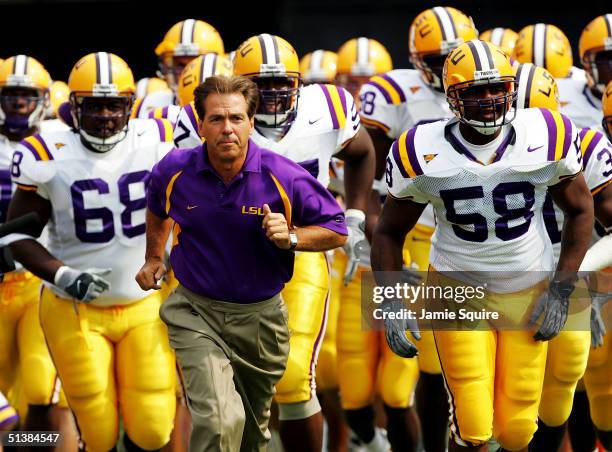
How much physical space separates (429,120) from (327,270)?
0.94m

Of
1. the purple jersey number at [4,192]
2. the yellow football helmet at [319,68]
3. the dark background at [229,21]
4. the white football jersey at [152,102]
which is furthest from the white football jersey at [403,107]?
the dark background at [229,21]

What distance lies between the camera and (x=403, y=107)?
638 cm

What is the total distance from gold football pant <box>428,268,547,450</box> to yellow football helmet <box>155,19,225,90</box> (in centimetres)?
339

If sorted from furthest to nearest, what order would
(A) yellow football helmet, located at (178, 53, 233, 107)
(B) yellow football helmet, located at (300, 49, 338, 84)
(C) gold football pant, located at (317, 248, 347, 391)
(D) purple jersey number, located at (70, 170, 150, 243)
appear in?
(B) yellow football helmet, located at (300, 49, 338, 84) < (A) yellow football helmet, located at (178, 53, 233, 107) < (C) gold football pant, located at (317, 248, 347, 391) < (D) purple jersey number, located at (70, 170, 150, 243)

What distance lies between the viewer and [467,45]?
203 inches

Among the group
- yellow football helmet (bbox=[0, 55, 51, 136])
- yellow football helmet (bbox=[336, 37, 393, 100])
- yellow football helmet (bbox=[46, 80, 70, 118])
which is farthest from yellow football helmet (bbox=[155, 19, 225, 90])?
yellow football helmet (bbox=[0, 55, 51, 136])

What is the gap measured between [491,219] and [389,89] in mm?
1597

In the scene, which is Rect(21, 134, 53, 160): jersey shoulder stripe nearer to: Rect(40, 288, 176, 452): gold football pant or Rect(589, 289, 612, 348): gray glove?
Rect(40, 288, 176, 452): gold football pant

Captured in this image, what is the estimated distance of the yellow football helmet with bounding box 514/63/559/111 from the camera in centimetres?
582

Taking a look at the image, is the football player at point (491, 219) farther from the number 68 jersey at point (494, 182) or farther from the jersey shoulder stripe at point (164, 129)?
the jersey shoulder stripe at point (164, 129)

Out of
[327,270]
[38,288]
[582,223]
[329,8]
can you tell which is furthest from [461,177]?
[329,8]

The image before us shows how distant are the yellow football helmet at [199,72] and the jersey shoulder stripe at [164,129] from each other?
0.88 meters

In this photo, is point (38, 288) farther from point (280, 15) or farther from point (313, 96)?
point (280, 15)

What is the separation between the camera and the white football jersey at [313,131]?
5652mm
